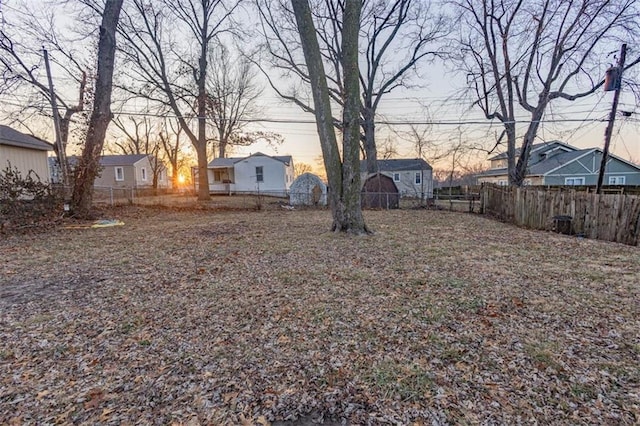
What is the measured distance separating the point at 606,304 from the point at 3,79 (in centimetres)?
1691

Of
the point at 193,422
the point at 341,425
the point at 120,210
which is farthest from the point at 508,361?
the point at 120,210

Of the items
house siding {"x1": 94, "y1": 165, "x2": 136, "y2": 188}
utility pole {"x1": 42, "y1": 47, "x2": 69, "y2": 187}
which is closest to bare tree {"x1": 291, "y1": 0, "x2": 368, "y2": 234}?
utility pole {"x1": 42, "y1": 47, "x2": 69, "y2": 187}

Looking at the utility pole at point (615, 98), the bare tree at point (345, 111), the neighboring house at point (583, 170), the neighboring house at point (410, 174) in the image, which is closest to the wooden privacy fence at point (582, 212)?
the utility pole at point (615, 98)

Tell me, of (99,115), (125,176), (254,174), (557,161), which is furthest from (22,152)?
(557,161)

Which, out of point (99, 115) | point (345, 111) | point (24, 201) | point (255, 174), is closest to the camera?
point (345, 111)

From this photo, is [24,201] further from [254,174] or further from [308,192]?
[254,174]

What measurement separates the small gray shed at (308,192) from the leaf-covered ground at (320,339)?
1116 centimetres

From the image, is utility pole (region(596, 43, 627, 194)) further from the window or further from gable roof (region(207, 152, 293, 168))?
gable roof (region(207, 152, 293, 168))

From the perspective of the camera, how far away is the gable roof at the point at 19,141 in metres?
11.2

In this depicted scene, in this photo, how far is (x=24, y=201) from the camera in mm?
8102

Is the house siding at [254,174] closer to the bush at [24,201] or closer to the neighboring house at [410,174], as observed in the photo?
the neighboring house at [410,174]

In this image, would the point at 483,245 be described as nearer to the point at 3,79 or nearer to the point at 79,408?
the point at 79,408

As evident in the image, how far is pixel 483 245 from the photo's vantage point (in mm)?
6637

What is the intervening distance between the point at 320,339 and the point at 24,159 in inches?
610
